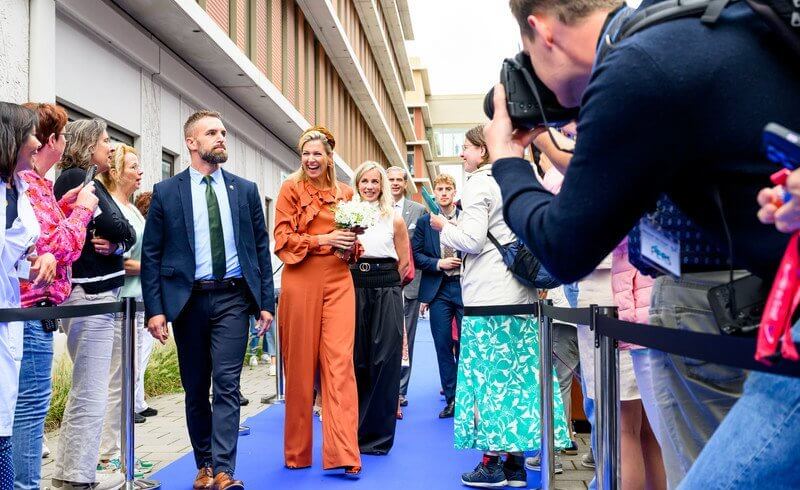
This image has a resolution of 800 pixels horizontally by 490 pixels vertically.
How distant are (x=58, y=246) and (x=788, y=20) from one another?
12.1 feet

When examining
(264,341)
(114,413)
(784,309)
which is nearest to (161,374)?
(264,341)

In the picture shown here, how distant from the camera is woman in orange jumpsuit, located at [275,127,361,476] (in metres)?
5.70

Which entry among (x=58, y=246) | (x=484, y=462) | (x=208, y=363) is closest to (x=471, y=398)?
(x=484, y=462)

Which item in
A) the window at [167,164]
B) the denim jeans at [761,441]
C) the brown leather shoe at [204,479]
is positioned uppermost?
the window at [167,164]

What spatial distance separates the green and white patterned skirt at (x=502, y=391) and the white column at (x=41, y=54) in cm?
549

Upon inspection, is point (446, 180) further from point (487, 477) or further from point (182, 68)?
point (182, 68)

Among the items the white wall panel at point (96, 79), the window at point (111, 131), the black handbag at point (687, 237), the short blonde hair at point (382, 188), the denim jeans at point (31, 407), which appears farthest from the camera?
the window at point (111, 131)

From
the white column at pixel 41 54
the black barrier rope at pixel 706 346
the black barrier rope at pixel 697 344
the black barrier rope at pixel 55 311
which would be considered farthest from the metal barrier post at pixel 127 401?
the white column at pixel 41 54

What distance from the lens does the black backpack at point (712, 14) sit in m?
1.36

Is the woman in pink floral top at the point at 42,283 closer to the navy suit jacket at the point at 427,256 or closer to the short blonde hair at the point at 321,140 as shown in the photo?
the short blonde hair at the point at 321,140

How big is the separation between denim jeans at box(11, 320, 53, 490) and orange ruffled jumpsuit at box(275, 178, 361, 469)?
2.09 m

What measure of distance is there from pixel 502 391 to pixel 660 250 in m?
3.48

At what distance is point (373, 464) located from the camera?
19.4 ft

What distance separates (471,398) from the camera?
5.25 metres
